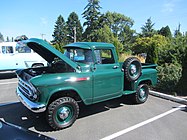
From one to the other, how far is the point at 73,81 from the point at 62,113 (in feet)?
2.59

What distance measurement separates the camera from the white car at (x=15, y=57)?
9.86 metres

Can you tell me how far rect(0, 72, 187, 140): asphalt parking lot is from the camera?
3719mm

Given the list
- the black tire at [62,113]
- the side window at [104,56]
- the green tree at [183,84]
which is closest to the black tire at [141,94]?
the side window at [104,56]

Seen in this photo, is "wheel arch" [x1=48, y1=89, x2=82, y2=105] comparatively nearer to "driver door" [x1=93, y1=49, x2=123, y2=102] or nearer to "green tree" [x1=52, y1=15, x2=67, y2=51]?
"driver door" [x1=93, y1=49, x2=123, y2=102]

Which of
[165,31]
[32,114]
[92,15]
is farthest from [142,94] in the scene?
[165,31]

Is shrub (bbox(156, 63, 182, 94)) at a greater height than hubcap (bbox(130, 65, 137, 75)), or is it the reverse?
hubcap (bbox(130, 65, 137, 75))

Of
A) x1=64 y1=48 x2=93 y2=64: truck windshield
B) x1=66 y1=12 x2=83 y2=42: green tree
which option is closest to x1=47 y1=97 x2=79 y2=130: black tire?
x1=64 y1=48 x2=93 y2=64: truck windshield

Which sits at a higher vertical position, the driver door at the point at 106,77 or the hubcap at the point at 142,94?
the driver door at the point at 106,77

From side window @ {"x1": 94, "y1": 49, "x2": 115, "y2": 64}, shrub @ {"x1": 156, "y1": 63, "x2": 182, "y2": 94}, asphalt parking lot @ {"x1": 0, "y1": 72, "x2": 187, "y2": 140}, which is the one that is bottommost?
asphalt parking lot @ {"x1": 0, "y1": 72, "x2": 187, "y2": 140}

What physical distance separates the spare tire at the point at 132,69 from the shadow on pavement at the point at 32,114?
1181mm

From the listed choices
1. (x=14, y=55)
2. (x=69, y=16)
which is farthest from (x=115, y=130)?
(x=69, y=16)

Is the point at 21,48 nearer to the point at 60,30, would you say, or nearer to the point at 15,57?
the point at 15,57

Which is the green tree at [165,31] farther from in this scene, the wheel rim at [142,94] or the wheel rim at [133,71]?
the wheel rim at [133,71]

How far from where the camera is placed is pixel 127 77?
485 centimetres
